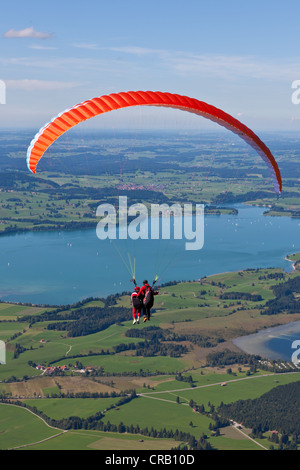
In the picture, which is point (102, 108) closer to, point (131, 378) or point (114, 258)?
point (131, 378)

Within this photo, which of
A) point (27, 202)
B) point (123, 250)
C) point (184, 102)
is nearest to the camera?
point (184, 102)

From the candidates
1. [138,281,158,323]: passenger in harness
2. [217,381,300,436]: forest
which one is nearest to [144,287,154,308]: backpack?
[138,281,158,323]: passenger in harness

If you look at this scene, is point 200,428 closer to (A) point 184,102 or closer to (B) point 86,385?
(B) point 86,385

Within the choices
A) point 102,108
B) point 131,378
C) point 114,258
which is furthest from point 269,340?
point 102,108

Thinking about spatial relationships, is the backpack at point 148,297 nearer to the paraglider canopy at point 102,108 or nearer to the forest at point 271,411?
the paraglider canopy at point 102,108

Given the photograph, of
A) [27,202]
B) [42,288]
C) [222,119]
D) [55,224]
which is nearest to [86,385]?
[42,288]

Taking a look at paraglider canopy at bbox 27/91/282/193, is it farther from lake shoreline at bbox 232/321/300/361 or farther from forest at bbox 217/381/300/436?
lake shoreline at bbox 232/321/300/361

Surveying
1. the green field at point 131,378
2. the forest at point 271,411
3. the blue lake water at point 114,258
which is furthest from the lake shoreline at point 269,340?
A: the blue lake water at point 114,258

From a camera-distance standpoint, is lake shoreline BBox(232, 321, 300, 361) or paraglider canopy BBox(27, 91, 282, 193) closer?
paraglider canopy BBox(27, 91, 282, 193)
